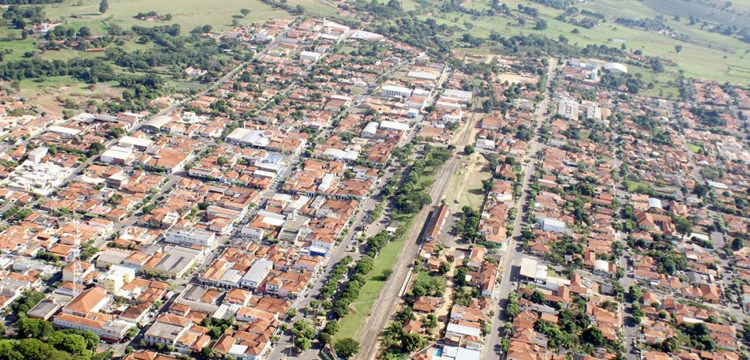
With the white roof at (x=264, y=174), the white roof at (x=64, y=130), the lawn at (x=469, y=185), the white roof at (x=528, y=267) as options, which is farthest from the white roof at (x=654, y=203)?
the white roof at (x=64, y=130)

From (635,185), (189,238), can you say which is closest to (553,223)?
(635,185)

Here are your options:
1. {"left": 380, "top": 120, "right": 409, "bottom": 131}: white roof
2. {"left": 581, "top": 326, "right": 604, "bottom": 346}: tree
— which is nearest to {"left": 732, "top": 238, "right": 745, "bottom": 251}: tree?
{"left": 581, "top": 326, "right": 604, "bottom": 346}: tree

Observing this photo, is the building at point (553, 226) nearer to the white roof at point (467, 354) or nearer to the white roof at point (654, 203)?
the white roof at point (654, 203)

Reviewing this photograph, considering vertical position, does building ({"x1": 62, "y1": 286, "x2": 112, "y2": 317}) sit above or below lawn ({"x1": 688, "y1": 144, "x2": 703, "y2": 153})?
below

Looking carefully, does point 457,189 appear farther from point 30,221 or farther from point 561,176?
point 30,221

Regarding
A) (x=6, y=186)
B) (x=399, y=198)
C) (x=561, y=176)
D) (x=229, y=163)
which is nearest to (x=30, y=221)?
(x=6, y=186)

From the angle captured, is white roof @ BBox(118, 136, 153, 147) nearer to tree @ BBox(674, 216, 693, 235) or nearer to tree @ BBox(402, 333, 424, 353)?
tree @ BBox(402, 333, 424, 353)
